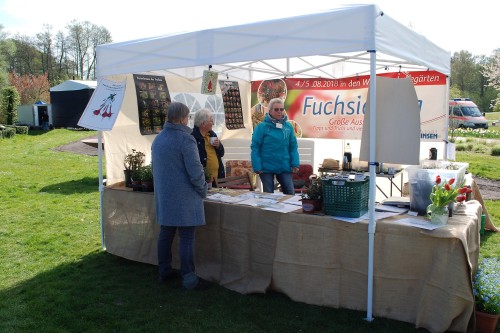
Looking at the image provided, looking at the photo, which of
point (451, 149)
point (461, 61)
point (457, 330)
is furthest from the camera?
point (461, 61)

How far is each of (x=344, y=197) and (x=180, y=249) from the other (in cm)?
138

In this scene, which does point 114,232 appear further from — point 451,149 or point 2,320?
point 451,149

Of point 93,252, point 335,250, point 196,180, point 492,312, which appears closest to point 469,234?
point 492,312

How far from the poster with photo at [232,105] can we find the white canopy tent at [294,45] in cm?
244

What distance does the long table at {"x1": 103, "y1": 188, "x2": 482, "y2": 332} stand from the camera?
8.67 feet

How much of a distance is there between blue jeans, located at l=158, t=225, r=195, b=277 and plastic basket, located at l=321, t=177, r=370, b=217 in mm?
1129

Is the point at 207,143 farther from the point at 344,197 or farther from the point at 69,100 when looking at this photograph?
the point at 69,100

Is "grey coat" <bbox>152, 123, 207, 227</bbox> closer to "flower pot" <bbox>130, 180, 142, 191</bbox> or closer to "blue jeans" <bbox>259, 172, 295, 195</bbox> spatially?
"flower pot" <bbox>130, 180, 142, 191</bbox>

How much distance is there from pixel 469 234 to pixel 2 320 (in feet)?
10.8

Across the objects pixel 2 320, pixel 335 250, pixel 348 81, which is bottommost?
pixel 2 320

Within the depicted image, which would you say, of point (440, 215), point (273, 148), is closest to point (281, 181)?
point (273, 148)

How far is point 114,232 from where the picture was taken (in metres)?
4.34

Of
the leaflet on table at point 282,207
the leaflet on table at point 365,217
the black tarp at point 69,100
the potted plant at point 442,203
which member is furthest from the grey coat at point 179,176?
the black tarp at point 69,100

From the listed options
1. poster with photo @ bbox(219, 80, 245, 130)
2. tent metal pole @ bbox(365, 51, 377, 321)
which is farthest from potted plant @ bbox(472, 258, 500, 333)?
poster with photo @ bbox(219, 80, 245, 130)
